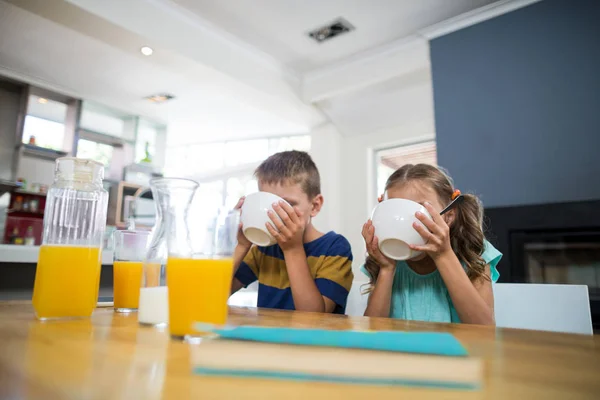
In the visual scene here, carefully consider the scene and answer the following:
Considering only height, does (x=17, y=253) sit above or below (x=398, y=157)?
below

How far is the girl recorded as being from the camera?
2.89 feet

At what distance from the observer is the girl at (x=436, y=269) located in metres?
0.88

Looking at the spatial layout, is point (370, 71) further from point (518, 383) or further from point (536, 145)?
point (518, 383)

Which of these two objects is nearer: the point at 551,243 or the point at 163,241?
the point at 163,241

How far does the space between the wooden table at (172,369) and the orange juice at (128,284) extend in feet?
0.66

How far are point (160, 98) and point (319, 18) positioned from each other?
228cm

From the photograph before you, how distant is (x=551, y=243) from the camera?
1985 millimetres

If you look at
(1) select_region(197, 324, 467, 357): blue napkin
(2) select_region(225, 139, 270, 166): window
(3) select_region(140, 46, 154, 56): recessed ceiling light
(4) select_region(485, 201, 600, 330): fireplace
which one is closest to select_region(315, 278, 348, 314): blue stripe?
(1) select_region(197, 324, 467, 357): blue napkin

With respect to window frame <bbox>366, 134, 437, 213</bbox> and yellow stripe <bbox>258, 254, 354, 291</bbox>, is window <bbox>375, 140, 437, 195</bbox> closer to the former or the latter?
window frame <bbox>366, 134, 437, 213</bbox>

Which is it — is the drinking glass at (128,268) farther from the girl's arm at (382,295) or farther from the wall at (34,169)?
the wall at (34,169)

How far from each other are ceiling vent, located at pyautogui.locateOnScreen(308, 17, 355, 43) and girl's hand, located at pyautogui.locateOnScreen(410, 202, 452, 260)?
240cm

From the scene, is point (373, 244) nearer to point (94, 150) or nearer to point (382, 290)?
point (382, 290)

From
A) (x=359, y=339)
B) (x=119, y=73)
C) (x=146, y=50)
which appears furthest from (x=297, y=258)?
(x=119, y=73)

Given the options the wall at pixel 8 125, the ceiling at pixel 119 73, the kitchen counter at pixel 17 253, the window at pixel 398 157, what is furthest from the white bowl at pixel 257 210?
the wall at pixel 8 125
